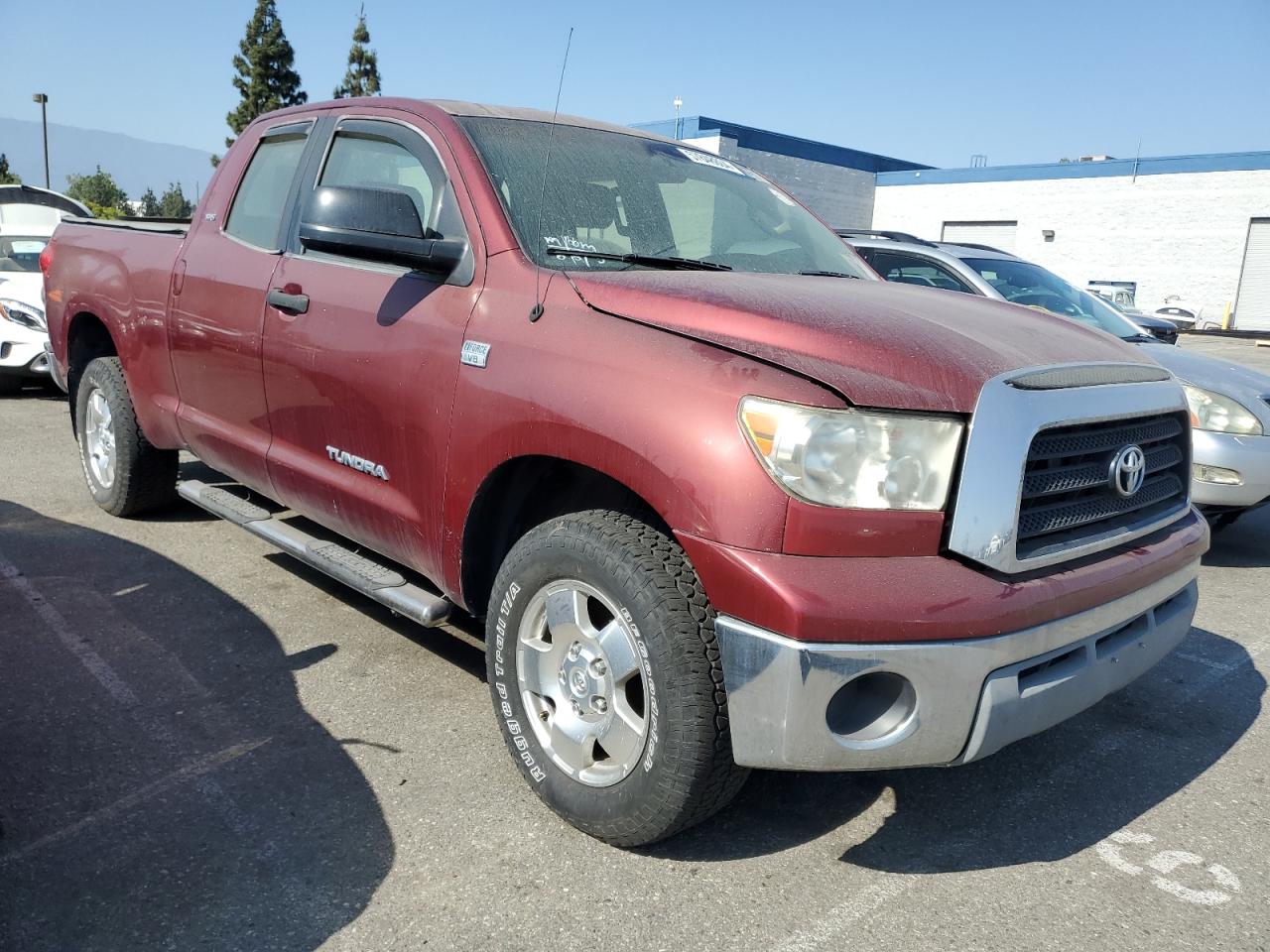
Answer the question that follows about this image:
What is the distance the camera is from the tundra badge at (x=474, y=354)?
2889 millimetres

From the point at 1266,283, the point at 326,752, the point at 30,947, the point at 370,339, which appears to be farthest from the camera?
the point at 1266,283

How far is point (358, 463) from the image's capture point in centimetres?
341

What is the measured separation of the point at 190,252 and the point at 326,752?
7.94 ft

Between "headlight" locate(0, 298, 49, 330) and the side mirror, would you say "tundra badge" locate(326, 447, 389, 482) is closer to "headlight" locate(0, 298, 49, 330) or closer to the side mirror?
the side mirror

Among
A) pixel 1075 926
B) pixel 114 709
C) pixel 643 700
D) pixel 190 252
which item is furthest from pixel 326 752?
pixel 190 252

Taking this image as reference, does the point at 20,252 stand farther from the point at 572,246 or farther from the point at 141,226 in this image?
the point at 572,246

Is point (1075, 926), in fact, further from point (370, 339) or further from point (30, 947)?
point (370, 339)

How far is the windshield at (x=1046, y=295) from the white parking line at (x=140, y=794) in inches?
216

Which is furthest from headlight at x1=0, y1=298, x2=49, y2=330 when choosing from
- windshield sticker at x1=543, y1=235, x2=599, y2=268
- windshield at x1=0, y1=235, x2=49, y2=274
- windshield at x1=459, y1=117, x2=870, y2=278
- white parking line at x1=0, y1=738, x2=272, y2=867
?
windshield sticker at x1=543, y1=235, x2=599, y2=268

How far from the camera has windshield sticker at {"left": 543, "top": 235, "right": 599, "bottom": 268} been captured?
305 centimetres

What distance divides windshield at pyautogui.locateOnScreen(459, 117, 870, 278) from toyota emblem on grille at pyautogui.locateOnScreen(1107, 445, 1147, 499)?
50.6 inches

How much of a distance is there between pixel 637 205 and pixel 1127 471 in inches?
66.9

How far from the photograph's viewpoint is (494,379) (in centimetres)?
284

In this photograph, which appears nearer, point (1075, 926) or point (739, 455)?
point (739, 455)
